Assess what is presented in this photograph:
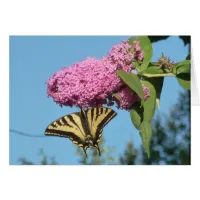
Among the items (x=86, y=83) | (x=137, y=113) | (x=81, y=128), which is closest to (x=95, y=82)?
(x=86, y=83)

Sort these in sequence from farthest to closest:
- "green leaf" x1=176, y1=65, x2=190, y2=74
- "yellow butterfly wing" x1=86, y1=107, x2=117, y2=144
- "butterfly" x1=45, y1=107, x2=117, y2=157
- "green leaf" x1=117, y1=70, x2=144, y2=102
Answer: "butterfly" x1=45, y1=107, x2=117, y2=157, "yellow butterfly wing" x1=86, y1=107, x2=117, y2=144, "green leaf" x1=176, y1=65, x2=190, y2=74, "green leaf" x1=117, y1=70, x2=144, y2=102

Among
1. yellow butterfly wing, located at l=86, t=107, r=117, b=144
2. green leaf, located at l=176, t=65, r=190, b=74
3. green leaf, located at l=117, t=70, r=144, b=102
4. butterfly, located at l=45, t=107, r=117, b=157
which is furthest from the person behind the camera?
butterfly, located at l=45, t=107, r=117, b=157

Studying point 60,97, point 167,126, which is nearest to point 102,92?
point 60,97

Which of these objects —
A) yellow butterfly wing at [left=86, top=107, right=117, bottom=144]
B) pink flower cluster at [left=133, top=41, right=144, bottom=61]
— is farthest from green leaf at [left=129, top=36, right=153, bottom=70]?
yellow butterfly wing at [left=86, top=107, right=117, bottom=144]

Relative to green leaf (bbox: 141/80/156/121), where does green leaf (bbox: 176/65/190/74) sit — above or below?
above

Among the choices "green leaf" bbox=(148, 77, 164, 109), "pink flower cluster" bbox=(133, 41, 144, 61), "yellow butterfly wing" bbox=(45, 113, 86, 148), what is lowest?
"yellow butterfly wing" bbox=(45, 113, 86, 148)

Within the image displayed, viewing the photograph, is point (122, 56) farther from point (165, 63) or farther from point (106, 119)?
point (106, 119)

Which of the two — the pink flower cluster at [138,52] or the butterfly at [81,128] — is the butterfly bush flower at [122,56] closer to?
the pink flower cluster at [138,52]

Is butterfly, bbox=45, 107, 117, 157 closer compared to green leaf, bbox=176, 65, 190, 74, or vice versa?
green leaf, bbox=176, 65, 190, 74

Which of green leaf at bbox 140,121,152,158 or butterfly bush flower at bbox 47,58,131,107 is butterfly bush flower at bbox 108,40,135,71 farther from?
green leaf at bbox 140,121,152,158
